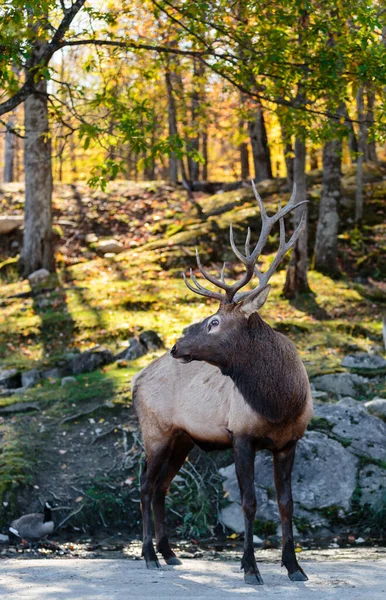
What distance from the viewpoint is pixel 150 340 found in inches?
521

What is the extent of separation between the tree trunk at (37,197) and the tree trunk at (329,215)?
5.82 meters

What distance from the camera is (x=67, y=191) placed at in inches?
916

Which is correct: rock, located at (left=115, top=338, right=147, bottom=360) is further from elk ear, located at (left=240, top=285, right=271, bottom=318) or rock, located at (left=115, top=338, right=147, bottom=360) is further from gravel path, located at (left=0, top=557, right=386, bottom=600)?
elk ear, located at (left=240, top=285, right=271, bottom=318)

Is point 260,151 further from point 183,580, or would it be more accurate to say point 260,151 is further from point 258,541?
point 183,580

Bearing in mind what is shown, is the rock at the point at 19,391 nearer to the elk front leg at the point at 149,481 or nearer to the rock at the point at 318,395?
the rock at the point at 318,395

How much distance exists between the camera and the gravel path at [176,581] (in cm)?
561

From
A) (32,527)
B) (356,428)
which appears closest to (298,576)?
(32,527)

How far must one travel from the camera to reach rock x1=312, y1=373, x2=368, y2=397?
1105 cm

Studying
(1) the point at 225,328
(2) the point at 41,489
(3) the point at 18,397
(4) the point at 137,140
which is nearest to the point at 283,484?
(1) the point at 225,328

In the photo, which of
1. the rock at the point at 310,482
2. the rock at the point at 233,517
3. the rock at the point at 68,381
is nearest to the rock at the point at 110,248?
the rock at the point at 68,381

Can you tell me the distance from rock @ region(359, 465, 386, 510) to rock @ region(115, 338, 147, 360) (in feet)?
15.7

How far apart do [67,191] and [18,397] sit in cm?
1255

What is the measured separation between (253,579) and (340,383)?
5335mm

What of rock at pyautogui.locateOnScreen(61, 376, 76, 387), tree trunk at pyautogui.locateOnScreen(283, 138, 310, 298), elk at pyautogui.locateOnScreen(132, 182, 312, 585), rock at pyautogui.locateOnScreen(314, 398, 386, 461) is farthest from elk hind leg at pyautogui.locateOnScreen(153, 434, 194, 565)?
tree trunk at pyautogui.locateOnScreen(283, 138, 310, 298)
